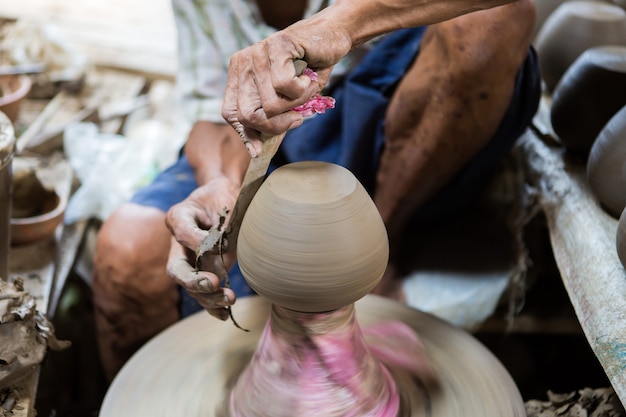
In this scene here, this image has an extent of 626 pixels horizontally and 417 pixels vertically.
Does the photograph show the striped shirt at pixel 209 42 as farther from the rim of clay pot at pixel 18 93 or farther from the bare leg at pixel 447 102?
the rim of clay pot at pixel 18 93

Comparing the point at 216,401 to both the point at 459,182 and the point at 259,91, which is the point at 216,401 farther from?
the point at 459,182

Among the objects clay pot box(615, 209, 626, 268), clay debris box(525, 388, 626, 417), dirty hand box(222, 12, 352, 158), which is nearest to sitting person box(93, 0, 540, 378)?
dirty hand box(222, 12, 352, 158)

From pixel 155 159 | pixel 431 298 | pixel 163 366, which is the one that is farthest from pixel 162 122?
pixel 163 366

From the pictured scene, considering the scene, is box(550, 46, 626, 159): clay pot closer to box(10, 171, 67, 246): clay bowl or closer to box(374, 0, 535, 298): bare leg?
box(374, 0, 535, 298): bare leg

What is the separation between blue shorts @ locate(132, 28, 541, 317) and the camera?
71.4 inches

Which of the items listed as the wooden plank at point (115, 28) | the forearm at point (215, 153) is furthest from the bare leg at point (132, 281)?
the wooden plank at point (115, 28)

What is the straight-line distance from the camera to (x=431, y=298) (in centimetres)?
193

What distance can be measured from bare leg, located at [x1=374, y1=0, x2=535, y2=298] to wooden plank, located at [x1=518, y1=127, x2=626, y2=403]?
21 cm

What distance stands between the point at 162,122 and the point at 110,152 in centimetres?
38

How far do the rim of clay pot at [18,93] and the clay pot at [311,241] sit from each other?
5.24 feet

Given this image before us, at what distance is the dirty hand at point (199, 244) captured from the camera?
1.25 m

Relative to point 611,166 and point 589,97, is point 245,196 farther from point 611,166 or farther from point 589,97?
point 589,97

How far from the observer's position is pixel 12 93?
2.57 metres

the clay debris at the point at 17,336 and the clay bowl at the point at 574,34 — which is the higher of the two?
the clay bowl at the point at 574,34
